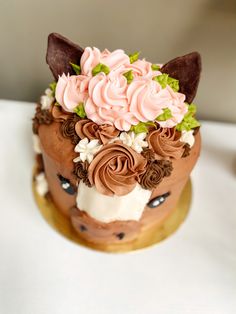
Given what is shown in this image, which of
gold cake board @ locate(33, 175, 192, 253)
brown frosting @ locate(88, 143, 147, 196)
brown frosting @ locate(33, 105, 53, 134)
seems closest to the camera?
brown frosting @ locate(88, 143, 147, 196)

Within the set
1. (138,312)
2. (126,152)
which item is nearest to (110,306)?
(138,312)

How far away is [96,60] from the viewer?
0.93 m

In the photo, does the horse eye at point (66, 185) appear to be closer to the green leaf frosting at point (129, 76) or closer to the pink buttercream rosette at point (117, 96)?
the pink buttercream rosette at point (117, 96)

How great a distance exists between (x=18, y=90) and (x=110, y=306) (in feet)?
2.81

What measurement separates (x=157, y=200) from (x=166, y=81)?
0.96 feet

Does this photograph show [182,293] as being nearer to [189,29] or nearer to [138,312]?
[138,312]

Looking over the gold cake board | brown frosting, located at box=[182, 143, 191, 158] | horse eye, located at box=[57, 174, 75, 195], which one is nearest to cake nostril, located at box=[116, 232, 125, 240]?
the gold cake board

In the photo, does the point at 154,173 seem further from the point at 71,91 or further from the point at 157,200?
the point at 71,91

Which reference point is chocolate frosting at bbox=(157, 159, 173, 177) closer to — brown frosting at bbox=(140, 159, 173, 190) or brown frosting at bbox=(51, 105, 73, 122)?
brown frosting at bbox=(140, 159, 173, 190)

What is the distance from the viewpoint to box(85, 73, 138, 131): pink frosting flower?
2.85 feet

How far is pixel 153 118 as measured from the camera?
884 mm

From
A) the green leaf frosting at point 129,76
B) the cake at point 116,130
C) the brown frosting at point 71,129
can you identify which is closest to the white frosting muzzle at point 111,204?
the cake at point 116,130

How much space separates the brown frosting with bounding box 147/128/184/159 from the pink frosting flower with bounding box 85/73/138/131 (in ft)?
0.19

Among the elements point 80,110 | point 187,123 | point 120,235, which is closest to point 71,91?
point 80,110
